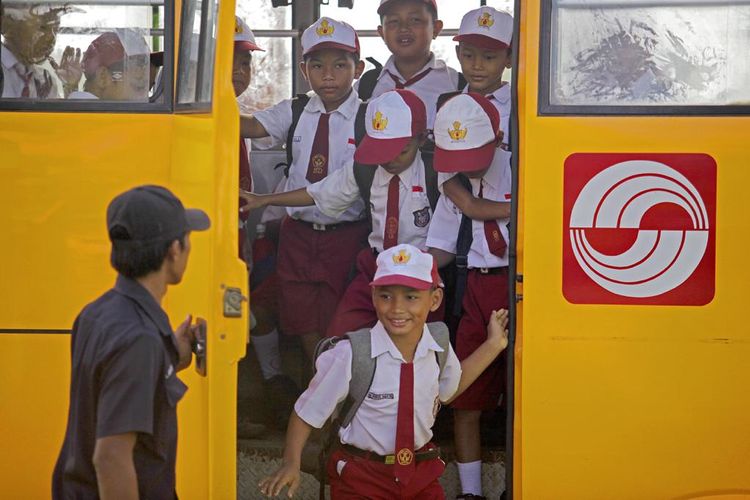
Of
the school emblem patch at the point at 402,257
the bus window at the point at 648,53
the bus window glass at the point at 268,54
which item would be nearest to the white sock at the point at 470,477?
the school emblem patch at the point at 402,257

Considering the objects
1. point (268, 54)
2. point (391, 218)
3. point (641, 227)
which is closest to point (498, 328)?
point (641, 227)

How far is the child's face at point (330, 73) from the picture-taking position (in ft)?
16.9

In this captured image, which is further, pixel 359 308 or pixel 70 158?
pixel 359 308

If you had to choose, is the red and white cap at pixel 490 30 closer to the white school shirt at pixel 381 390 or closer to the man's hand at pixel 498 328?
the man's hand at pixel 498 328

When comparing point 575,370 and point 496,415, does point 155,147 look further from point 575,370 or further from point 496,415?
point 496,415

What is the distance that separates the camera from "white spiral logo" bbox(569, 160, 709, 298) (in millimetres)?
3584

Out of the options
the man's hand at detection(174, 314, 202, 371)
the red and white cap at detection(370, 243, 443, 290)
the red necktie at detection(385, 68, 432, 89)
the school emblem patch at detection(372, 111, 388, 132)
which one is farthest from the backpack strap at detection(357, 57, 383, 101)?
the man's hand at detection(174, 314, 202, 371)

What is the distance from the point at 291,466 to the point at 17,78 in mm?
1490

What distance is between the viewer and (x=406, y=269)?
12.8ft

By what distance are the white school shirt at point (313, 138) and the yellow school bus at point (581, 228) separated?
149cm

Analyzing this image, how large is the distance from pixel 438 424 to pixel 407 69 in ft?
5.27

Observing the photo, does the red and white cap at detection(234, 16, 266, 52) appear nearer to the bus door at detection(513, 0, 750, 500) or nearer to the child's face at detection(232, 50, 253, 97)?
the child's face at detection(232, 50, 253, 97)

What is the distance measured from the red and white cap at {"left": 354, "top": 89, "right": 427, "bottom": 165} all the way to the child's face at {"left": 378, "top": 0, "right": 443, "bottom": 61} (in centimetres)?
74

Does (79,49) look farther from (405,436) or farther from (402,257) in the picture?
→ (405,436)
